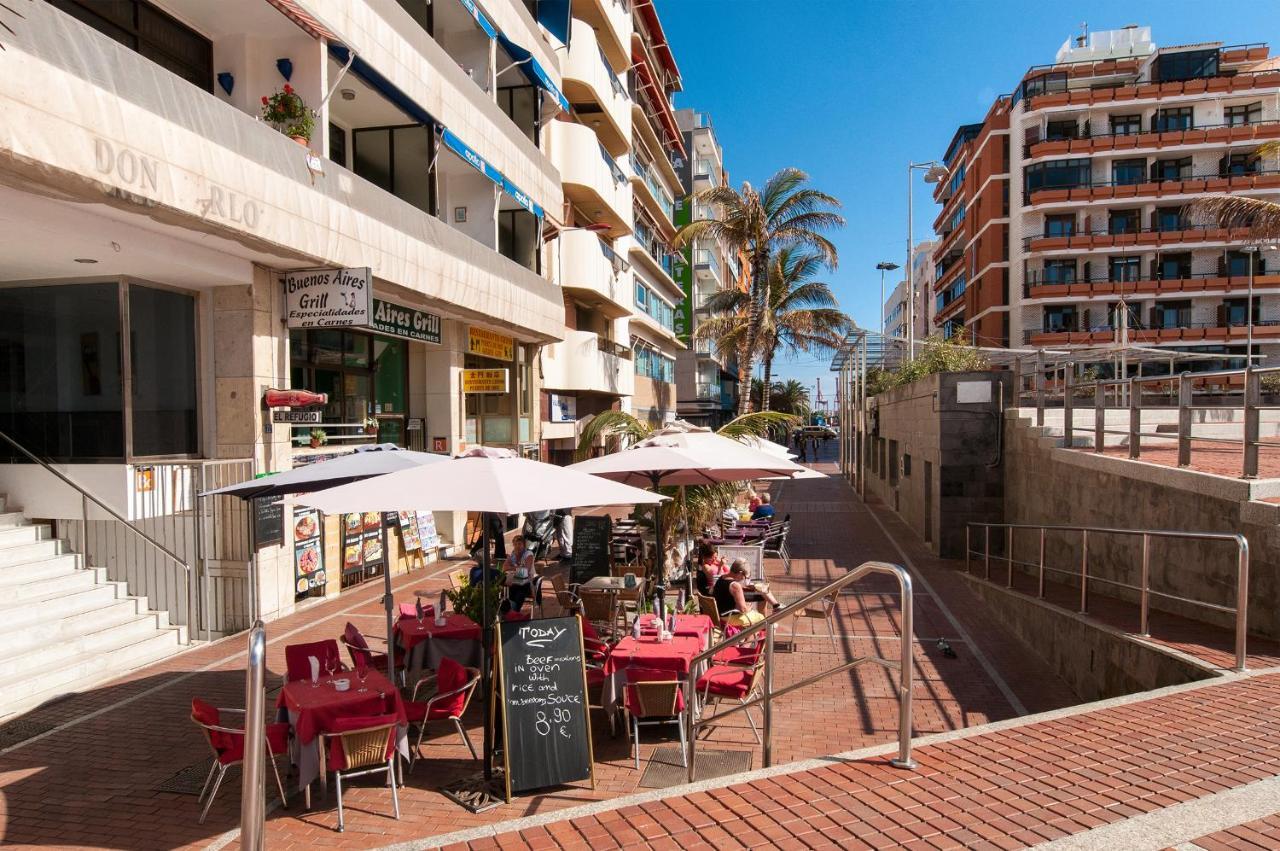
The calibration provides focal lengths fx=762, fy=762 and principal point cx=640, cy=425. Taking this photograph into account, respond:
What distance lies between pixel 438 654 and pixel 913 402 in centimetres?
1393

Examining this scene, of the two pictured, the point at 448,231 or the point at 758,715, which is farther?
the point at 448,231

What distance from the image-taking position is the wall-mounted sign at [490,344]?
1739 cm

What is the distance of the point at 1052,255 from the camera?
148 ft

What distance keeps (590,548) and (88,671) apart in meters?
6.60

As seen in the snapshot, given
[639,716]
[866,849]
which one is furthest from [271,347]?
[866,849]

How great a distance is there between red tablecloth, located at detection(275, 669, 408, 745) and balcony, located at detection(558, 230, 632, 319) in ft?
61.6

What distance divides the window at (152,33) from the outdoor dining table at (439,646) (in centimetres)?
751

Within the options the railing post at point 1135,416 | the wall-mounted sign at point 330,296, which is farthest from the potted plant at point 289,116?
the railing post at point 1135,416

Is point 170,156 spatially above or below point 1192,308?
below

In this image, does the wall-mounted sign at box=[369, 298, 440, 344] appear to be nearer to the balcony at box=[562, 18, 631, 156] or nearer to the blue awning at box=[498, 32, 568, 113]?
the blue awning at box=[498, 32, 568, 113]

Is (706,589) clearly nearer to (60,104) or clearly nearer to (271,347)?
(271,347)

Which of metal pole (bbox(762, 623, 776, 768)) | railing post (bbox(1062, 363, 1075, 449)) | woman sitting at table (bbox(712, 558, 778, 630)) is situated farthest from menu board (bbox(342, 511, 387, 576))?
railing post (bbox(1062, 363, 1075, 449))

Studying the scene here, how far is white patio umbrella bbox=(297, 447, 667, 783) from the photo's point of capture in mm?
5156

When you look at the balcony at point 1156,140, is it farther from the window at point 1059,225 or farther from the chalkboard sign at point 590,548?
the chalkboard sign at point 590,548
